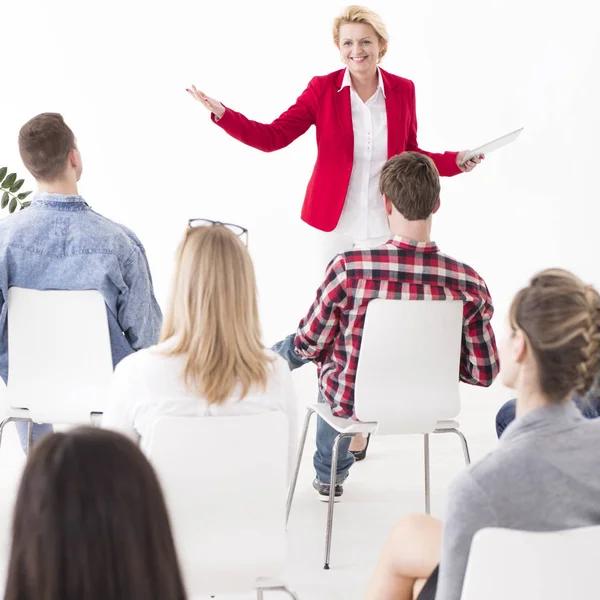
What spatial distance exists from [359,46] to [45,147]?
1389 mm

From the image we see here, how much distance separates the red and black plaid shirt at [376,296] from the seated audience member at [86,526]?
5.83 feet

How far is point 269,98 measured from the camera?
18.7ft

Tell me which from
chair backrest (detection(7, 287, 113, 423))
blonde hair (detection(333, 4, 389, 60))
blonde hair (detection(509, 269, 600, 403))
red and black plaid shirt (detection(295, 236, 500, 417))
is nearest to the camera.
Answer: blonde hair (detection(509, 269, 600, 403))

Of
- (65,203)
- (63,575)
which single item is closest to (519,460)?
(63,575)

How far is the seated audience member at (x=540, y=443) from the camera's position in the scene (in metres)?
1.47

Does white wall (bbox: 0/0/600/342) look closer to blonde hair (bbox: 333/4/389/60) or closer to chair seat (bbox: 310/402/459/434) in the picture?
blonde hair (bbox: 333/4/389/60)

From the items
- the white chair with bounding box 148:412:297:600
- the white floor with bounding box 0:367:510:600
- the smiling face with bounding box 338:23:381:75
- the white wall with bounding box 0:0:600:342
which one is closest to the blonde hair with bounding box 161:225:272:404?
the white chair with bounding box 148:412:297:600

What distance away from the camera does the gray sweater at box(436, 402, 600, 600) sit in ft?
4.82

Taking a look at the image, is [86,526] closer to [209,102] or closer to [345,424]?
[345,424]

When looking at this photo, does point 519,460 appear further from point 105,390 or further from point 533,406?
point 105,390

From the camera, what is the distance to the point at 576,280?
1623mm

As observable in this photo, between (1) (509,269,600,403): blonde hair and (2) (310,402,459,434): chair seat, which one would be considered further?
(2) (310,402,459,434): chair seat

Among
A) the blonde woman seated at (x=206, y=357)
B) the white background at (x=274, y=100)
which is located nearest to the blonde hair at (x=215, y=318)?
the blonde woman seated at (x=206, y=357)

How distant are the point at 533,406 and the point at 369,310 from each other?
1.09 meters
